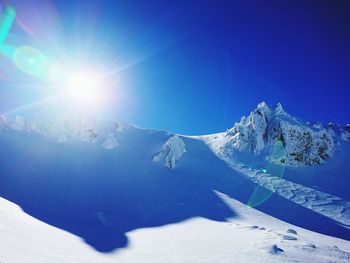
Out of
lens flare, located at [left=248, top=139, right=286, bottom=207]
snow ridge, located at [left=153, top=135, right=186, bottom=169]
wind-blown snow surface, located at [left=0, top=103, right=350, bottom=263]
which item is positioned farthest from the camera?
snow ridge, located at [left=153, top=135, right=186, bottom=169]

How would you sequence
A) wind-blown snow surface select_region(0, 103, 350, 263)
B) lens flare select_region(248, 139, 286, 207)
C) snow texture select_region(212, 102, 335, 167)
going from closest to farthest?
wind-blown snow surface select_region(0, 103, 350, 263)
lens flare select_region(248, 139, 286, 207)
snow texture select_region(212, 102, 335, 167)

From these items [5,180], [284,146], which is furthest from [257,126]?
[5,180]

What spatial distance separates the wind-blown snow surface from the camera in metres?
13.8

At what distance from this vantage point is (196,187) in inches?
1334

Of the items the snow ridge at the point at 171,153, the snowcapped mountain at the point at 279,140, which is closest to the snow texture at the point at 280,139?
the snowcapped mountain at the point at 279,140

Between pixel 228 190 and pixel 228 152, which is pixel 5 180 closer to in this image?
pixel 228 190

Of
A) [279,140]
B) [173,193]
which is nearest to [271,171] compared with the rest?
[279,140]

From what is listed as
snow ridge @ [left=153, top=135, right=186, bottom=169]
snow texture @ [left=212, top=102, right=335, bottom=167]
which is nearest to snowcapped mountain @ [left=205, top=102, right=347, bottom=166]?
snow texture @ [left=212, top=102, right=335, bottom=167]

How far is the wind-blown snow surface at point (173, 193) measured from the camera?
13.8m

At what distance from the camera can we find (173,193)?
104ft

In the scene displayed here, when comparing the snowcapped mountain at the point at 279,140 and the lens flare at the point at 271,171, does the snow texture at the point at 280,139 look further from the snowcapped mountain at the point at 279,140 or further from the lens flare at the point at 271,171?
the lens flare at the point at 271,171

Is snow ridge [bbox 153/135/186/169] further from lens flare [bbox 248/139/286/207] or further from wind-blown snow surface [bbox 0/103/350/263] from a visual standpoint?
lens flare [bbox 248/139/286/207]

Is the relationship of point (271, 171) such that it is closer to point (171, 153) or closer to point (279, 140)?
point (279, 140)

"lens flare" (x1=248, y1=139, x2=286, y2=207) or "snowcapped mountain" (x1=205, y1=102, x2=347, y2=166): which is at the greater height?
"snowcapped mountain" (x1=205, y1=102, x2=347, y2=166)
